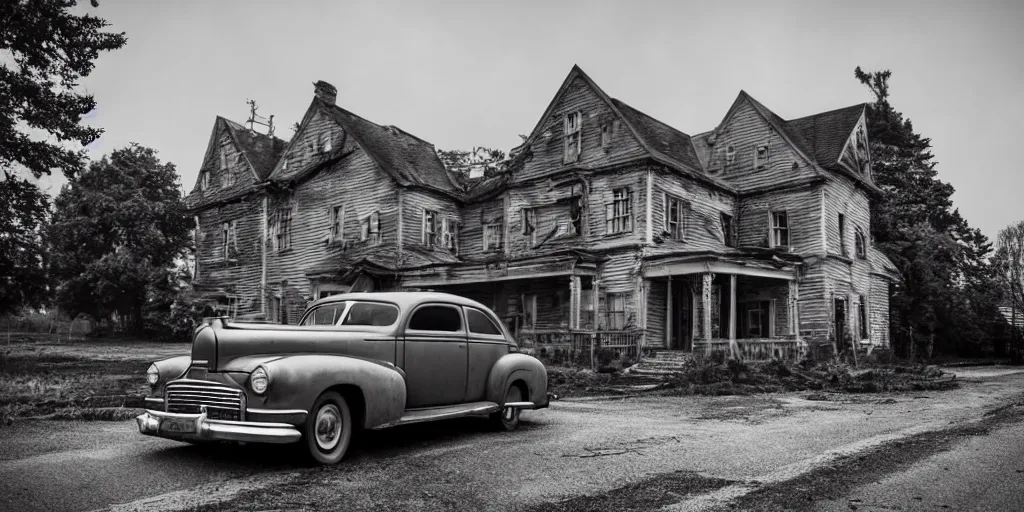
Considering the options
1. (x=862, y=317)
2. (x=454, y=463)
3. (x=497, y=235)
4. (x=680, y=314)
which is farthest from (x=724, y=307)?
(x=454, y=463)

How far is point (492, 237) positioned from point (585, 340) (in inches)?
362

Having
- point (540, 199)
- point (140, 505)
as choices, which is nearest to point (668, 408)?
point (140, 505)

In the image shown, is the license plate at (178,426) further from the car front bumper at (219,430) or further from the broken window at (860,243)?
the broken window at (860,243)

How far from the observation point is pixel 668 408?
12672mm

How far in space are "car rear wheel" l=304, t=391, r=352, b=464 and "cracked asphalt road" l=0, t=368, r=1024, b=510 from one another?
0.50 feet

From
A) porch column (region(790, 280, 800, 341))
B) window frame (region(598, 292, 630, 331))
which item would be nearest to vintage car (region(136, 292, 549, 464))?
window frame (region(598, 292, 630, 331))

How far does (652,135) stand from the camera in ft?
92.9

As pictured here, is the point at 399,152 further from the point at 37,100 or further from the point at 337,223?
the point at 37,100

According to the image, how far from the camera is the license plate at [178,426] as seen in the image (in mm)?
6570

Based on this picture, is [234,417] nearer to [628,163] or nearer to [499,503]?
[499,503]

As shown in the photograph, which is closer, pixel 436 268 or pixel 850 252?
pixel 436 268

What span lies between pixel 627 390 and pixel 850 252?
17.1 meters

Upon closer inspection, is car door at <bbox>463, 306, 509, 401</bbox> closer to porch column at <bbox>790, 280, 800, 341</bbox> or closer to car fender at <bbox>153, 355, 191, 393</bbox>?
car fender at <bbox>153, 355, 191, 393</bbox>

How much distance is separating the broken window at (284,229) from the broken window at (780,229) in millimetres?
20459
